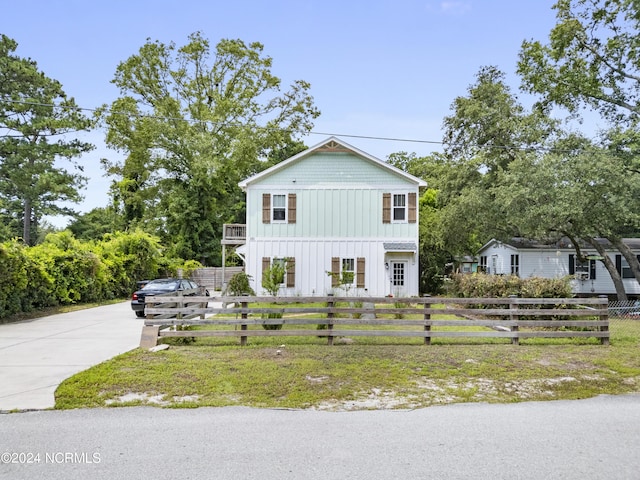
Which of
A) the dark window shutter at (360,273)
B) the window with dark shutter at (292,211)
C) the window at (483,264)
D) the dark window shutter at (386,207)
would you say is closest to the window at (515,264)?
the window at (483,264)

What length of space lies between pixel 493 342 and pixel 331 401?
536cm

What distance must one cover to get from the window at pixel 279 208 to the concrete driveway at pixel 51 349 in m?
8.62

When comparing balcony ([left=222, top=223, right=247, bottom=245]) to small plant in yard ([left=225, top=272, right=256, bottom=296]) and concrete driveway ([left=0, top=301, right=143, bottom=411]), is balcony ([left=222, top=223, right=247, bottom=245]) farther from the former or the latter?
concrete driveway ([left=0, top=301, right=143, bottom=411])

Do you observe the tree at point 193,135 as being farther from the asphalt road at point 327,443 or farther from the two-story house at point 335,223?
the asphalt road at point 327,443

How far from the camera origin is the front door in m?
22.3

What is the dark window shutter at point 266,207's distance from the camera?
22688 millimetres

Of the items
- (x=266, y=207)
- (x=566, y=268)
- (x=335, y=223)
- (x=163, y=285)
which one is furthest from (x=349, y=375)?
(x=566, y=268)

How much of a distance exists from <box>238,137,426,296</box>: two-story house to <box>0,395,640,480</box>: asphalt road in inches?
641

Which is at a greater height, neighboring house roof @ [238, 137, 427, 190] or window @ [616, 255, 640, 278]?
neighboring house roof @ [238, 137, 427, 190]

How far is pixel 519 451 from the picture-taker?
455 cm

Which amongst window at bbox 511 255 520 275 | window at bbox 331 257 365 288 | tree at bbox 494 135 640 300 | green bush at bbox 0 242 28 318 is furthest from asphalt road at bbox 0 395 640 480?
window at bbox 511 255 520 275

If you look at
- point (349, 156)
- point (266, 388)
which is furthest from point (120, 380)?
point (349, 156)

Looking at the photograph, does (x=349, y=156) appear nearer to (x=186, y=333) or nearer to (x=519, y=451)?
(x=186, y=333)

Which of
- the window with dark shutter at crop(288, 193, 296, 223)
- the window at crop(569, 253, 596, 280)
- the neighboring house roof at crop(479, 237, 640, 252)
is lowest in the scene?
the window at crop(569, 253, 596, 280)
